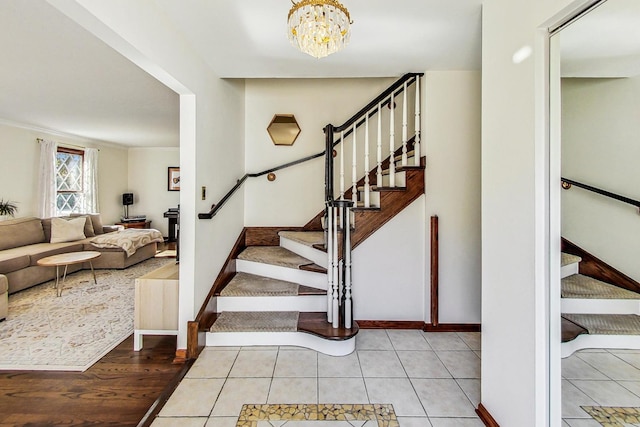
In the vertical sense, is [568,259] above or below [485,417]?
above

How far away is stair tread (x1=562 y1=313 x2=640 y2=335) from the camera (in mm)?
1018

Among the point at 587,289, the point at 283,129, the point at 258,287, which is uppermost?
the point at 283,129

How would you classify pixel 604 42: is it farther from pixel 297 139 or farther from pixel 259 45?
pixel 297 139

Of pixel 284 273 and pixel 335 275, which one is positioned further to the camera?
pixel 284 273

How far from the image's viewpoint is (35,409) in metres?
1.74

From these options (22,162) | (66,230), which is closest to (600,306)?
(66,230)

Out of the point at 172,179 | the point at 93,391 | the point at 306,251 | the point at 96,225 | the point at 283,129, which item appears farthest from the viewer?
the point at 172,179

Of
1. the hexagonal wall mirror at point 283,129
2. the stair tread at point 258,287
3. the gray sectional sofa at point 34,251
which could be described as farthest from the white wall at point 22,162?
the stair tread at point 258,287

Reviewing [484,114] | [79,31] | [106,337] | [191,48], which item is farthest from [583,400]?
[79,31]

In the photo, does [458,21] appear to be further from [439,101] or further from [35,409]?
[35,409]

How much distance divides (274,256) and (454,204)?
187cm

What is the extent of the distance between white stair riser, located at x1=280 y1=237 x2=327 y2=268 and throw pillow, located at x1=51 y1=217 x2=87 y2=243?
3.91m

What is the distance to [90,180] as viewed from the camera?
630 centimetres

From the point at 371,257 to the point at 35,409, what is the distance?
2.51 metres
